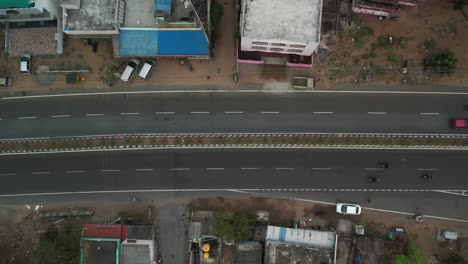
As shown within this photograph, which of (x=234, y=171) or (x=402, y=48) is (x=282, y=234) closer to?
(x=234, y=171)

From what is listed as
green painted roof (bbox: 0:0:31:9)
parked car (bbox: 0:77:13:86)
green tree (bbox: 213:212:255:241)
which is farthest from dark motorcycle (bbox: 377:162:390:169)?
parked car (bbox: 0:77:13:86)

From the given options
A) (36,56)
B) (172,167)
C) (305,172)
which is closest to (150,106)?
(172,167)

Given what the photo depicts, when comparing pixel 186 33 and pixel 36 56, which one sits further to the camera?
pixel 36 56

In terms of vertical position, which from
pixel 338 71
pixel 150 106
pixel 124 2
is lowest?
pixel 150 106

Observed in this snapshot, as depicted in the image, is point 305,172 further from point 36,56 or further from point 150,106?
point 36,56

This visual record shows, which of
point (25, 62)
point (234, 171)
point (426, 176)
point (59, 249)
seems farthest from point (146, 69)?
point (426, 176)

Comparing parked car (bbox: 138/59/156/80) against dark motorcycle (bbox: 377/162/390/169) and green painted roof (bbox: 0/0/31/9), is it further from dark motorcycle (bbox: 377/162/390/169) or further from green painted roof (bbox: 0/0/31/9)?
dark motorcycle (bbox: 377/162/390/169)
